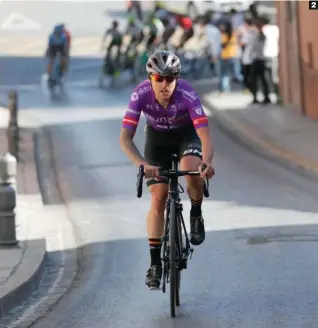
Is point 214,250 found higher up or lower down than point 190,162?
lower down

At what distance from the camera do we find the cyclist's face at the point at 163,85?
10.4 m

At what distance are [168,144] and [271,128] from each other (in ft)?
48.5

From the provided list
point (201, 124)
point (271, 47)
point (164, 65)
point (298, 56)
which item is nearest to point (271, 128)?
point (298, 56)

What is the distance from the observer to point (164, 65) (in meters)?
10.3

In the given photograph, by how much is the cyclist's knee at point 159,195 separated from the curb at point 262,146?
8.98m

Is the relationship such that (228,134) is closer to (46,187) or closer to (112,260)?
(46,187)

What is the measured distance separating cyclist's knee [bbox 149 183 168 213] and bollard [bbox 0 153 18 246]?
3.21m

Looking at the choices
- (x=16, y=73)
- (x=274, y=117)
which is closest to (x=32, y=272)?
(x=274, y=117)

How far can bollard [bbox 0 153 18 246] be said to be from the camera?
540 inches

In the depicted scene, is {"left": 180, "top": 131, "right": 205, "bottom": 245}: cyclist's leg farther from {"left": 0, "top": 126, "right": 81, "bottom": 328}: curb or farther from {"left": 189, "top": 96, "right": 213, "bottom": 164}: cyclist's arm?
{"left": 0, "top": 126, "right": 81, "bottom": 328}: curb

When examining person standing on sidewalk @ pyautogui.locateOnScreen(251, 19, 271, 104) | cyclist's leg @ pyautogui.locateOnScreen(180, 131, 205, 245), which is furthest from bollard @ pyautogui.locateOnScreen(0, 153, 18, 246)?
person standing on sidewalk @ pyautogui.locateOnScreen(251, 19, 271, 104)

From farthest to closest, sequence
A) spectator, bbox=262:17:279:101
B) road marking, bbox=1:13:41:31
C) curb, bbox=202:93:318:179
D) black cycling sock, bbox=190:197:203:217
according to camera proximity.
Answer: road marking, bbox=1:13:41:31 < spectator, bbox=262:17:279:101 < curb, bbox=202:93:318:179 < black cycling sock, bbox=190:197:203:217

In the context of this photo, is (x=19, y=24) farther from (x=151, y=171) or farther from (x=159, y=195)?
(x=151, y=171)

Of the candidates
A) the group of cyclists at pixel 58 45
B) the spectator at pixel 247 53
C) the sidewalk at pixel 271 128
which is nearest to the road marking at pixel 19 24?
the group of cyclists at pixel 58 45
